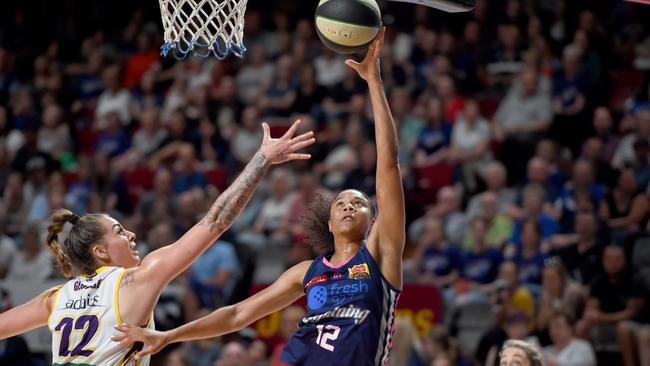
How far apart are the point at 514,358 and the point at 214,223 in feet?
6.24

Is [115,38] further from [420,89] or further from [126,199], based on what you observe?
[420,89]

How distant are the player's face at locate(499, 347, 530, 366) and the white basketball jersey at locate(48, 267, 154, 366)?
6.57 ft

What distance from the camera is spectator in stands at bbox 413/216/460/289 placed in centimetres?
1005

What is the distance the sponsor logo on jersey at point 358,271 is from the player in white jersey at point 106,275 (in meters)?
0.61

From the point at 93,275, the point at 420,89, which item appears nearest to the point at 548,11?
the point at 420,89

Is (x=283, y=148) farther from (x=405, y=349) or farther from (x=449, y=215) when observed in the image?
(x=449, y=215)

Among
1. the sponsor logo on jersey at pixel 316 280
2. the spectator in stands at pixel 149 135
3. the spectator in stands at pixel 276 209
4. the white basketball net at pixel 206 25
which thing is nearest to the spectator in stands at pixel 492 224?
the spectator in stands at pixel 276 209

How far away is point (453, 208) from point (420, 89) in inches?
91.3

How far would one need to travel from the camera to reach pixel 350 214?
515cm

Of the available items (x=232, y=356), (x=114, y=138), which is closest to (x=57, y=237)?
(x=232, y=356)

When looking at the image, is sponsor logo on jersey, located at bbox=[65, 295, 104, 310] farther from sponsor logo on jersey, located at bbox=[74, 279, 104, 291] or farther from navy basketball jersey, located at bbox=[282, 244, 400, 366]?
navy basketball jersey, located at bbox=[282, 244, 400, 366]

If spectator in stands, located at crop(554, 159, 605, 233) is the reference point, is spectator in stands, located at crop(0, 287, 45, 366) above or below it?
below

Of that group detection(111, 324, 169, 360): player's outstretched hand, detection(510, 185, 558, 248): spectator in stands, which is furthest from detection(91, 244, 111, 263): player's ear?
detection(510, 185, 558, 248): spectator in stands

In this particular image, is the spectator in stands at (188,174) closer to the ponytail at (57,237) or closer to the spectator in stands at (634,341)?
the spectator in stands at (634,341)
